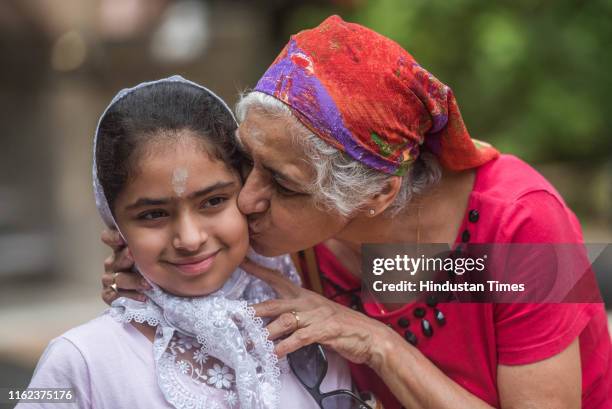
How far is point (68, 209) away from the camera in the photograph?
8.55 metres

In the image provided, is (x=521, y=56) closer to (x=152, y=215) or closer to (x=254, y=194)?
(x=254, y=194)

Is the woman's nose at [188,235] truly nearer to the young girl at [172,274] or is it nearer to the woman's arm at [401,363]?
the young girl at [172,274]

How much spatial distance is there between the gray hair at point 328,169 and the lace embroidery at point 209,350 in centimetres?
40

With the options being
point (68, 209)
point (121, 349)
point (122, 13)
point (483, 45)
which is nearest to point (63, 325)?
point (68, 209)

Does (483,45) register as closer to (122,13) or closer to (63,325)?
(122,13)

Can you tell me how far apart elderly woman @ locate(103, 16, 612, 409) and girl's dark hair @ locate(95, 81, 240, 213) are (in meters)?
0.13

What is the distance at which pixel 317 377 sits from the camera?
217 centimetres

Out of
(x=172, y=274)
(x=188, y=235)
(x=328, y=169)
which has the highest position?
(x=328, y=169)

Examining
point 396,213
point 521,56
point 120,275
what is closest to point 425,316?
point 396,213

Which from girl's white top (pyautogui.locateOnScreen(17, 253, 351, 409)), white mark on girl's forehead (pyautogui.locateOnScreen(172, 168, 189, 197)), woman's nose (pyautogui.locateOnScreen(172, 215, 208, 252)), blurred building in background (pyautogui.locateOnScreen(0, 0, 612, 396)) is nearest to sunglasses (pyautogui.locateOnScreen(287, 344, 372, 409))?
girl's white top (pyautogui.locateOnScreen(17, 253, 351, 409))

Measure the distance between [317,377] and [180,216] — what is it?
629 millimetres

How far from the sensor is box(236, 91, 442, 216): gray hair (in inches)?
82.3

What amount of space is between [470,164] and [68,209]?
22.9 feet

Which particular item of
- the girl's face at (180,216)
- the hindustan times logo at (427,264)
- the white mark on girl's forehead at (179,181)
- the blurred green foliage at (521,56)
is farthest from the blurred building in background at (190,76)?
the white mark on girl's forehead at (179,181)
